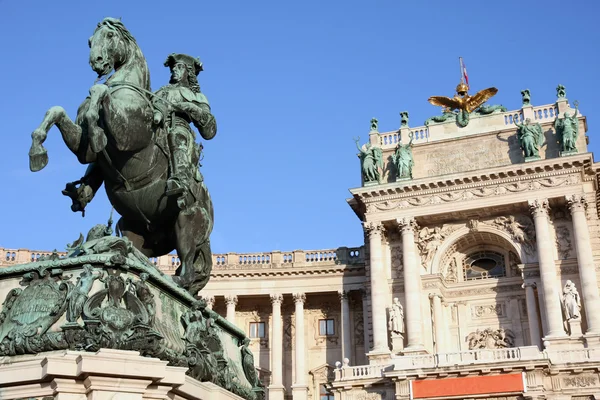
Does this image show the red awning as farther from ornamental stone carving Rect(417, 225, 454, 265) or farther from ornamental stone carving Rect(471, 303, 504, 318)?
ornamental stone carving Rect(417, 225, 454, 265)

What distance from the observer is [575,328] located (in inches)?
1475

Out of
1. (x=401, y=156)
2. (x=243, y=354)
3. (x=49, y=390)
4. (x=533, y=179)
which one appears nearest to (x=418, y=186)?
(x=401, y=156)

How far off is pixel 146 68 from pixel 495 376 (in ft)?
98.6

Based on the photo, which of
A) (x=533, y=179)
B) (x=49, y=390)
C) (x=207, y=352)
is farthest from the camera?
(x=533, y=179)

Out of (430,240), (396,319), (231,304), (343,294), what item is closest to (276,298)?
(231,304)

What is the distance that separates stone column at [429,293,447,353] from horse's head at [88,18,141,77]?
37125 millimetres

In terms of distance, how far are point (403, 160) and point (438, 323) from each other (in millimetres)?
9427

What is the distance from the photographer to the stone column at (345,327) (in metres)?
45.7

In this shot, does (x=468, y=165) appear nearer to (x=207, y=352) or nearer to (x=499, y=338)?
(x=499, y=338)

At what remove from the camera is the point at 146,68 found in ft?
24.3

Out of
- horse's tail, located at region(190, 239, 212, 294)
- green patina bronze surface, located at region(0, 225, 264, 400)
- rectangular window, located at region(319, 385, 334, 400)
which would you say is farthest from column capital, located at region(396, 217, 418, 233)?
green patina bronze surface, located at region(0, 225, 264, 400)

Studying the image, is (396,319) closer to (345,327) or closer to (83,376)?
(345,327)

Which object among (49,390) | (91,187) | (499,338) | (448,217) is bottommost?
(49,390)

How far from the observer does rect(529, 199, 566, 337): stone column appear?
38.0m
